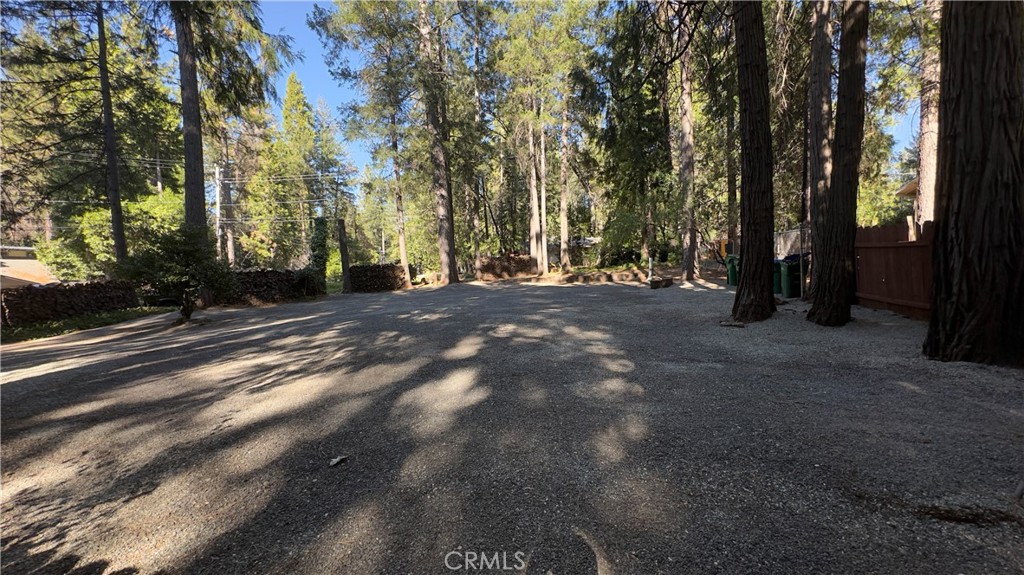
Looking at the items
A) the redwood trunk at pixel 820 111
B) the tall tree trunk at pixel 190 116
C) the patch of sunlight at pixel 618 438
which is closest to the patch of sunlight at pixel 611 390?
the patch of sunlight at pixel 618 438

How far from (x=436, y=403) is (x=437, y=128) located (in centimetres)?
2047

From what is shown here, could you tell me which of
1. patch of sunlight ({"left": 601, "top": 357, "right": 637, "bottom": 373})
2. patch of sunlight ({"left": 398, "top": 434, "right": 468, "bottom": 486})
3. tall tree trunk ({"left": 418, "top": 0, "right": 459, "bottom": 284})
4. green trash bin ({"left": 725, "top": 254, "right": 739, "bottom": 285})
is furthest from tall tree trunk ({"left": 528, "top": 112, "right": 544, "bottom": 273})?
patch of sunlight ({"left": 398, "top": 434, "right": 468, "bottom": 486})

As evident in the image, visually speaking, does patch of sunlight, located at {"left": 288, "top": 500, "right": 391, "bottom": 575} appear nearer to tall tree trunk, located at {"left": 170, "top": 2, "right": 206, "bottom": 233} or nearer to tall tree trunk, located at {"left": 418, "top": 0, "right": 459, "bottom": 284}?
tall tree trunk, located at {"left": 170, "top": 2, "right": 206, "bottom": 233}

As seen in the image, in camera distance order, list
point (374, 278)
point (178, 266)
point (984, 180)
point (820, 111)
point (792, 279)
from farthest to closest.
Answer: point (374, 278), point (792, 279), point (178, 266), point (820, 111), point (984, 180)

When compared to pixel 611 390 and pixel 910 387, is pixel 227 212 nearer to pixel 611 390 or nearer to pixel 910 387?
pixel 611 390

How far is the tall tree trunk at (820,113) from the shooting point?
8477 millimetres

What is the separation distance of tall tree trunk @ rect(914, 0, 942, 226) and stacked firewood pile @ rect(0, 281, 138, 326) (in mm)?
23610

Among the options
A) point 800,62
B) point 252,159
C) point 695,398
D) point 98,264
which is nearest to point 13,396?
point 695,398

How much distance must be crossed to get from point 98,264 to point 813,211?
34240 mm

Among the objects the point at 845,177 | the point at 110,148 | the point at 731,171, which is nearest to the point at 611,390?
the point at 845,177

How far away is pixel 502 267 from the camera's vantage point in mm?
27594

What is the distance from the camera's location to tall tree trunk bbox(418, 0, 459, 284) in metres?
20.4

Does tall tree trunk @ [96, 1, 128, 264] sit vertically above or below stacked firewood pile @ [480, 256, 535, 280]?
above

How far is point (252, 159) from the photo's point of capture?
128ft
